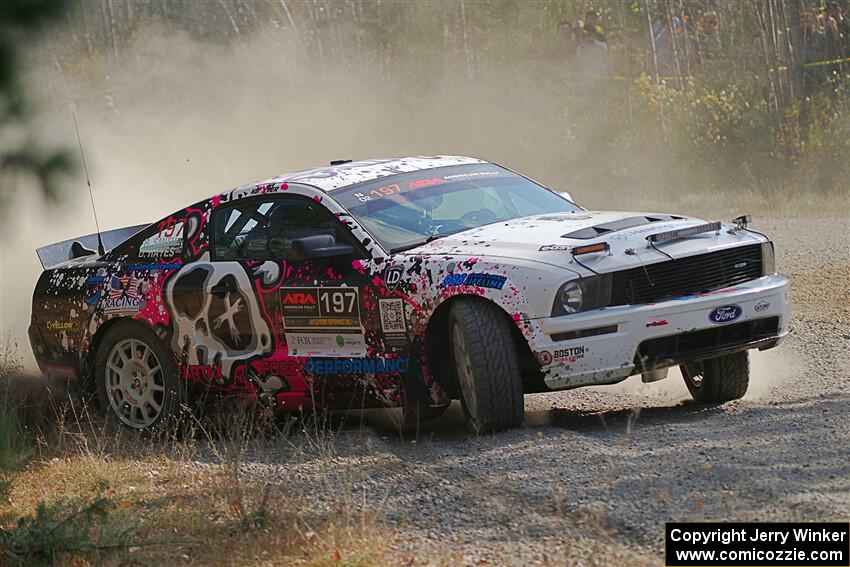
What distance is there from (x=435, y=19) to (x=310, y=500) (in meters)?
26.5

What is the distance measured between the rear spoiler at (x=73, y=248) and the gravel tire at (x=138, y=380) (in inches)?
36.8

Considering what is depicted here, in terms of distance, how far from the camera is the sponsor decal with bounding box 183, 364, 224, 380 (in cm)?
768

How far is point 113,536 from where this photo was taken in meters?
5.26

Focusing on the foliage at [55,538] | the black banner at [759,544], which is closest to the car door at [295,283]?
the foliage at [55,538]

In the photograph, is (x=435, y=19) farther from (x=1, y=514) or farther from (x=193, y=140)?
(x=1, y=514)

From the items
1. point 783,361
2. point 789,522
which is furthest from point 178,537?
point 783,361

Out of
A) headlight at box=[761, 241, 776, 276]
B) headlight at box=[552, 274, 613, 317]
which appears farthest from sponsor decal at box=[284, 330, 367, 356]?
headlight at box=[761, 241, 776, 276]

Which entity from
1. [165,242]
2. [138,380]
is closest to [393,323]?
[165,242]

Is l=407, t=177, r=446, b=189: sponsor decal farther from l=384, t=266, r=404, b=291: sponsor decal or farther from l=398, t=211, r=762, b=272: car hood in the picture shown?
l=384, t=266, r=404, b=291: sponsor decal

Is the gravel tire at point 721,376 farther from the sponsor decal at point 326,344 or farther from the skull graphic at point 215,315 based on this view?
the skull graphic at point 215,315

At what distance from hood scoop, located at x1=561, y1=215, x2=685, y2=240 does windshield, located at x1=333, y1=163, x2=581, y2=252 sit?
30.4 inches

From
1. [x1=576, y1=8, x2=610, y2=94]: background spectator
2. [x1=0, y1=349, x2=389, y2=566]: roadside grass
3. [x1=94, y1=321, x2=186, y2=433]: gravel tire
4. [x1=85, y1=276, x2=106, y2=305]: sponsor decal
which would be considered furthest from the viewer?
[x1=576, y1=8, x2=610, y2=94]: background spectator

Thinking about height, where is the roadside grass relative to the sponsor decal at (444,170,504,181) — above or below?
below

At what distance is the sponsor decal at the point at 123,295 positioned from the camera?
7.98m
